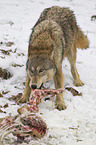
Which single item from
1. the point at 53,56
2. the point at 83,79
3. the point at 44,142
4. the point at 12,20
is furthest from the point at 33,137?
the point at 12,20

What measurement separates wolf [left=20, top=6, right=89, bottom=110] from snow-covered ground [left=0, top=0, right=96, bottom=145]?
0.90 feet

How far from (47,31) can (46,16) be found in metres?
0.77

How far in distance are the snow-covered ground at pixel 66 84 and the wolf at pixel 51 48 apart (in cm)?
27

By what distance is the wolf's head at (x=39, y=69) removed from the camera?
11.1 feet

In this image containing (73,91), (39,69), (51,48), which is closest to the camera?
(39,69)

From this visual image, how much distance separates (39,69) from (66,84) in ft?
4.62

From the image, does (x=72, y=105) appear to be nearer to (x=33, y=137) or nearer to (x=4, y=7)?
(x=33, y=137)

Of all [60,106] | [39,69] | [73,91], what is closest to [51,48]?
[39,69]

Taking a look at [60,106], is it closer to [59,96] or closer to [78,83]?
[59,96]

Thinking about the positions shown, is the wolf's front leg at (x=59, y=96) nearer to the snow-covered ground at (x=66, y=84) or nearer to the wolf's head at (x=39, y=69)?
the snow-covered ground at (x=66, y=84)

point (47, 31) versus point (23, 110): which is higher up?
point (47, 31)

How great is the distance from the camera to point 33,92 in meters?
3.15

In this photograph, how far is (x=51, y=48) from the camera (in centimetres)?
358

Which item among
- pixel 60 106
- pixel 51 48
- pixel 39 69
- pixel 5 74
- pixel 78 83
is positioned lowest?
pixel 60 106
